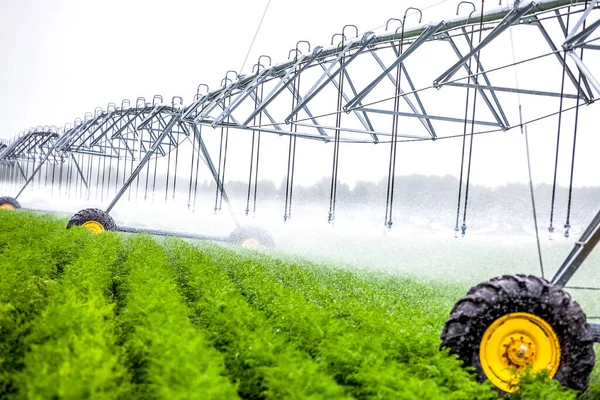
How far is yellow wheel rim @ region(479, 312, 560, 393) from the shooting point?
21.5ft

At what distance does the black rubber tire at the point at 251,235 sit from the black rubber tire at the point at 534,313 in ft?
57.4

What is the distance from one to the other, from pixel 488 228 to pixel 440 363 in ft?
71.1

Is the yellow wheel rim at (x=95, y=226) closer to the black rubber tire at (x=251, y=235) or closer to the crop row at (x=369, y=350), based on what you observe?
the black rubber tire at (x=251, y=235)

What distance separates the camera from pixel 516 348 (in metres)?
6.57

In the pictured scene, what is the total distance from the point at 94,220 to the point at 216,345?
15.1m

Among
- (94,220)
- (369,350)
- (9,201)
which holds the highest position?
(9,201)

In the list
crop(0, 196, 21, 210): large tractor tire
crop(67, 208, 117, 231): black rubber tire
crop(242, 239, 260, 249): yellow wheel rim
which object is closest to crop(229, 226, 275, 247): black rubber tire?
crop(242, 239, 260, 249): yellow wheel rim

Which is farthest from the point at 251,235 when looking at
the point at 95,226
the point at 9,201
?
the point at 9,201

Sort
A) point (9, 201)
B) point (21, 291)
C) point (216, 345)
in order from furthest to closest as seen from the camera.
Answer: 1. point (9, 201)
2. point (21, 291)
3. point (216, 345)

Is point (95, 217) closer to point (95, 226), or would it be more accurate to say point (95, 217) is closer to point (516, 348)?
point (95, 226)

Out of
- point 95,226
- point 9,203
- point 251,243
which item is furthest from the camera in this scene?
point 9,203

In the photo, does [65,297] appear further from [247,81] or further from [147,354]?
[247,81]

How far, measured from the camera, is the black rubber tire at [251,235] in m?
23.9

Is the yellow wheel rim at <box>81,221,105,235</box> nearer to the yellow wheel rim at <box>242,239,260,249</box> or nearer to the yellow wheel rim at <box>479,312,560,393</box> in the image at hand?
the yellow wheel rim at <box>242,239,260,249</box>
